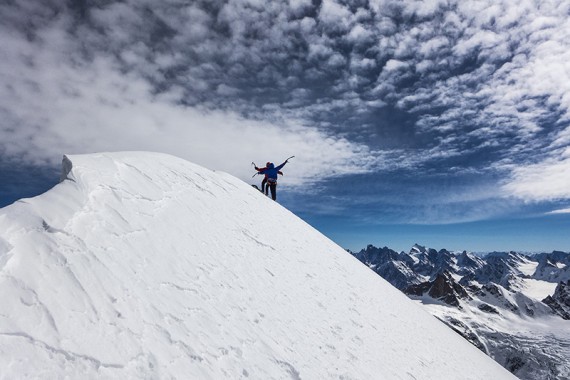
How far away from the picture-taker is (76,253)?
4.86m

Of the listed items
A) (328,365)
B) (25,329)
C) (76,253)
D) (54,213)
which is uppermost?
(54,213)

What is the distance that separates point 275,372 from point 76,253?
3.56 m

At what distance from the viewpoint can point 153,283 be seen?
18.0 feet

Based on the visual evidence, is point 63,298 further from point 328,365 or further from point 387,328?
point 387,328

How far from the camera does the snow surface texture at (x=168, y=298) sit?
3.87 m

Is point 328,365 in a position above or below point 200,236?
below

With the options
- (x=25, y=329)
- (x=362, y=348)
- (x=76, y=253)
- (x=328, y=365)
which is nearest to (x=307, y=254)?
(x=362, y=348)

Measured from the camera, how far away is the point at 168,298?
5371 mm

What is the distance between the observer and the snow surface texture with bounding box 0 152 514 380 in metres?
3.87

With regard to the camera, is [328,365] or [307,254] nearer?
[328,365]

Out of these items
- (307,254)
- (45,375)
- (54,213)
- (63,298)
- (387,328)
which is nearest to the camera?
(45,375)

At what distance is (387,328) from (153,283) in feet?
23.2

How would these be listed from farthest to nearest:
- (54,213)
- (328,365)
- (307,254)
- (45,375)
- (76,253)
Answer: (307,254) < (328,365) < (54,213) < (76,253) < (45,375)

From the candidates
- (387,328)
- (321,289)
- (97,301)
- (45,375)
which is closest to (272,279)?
(321,289)
